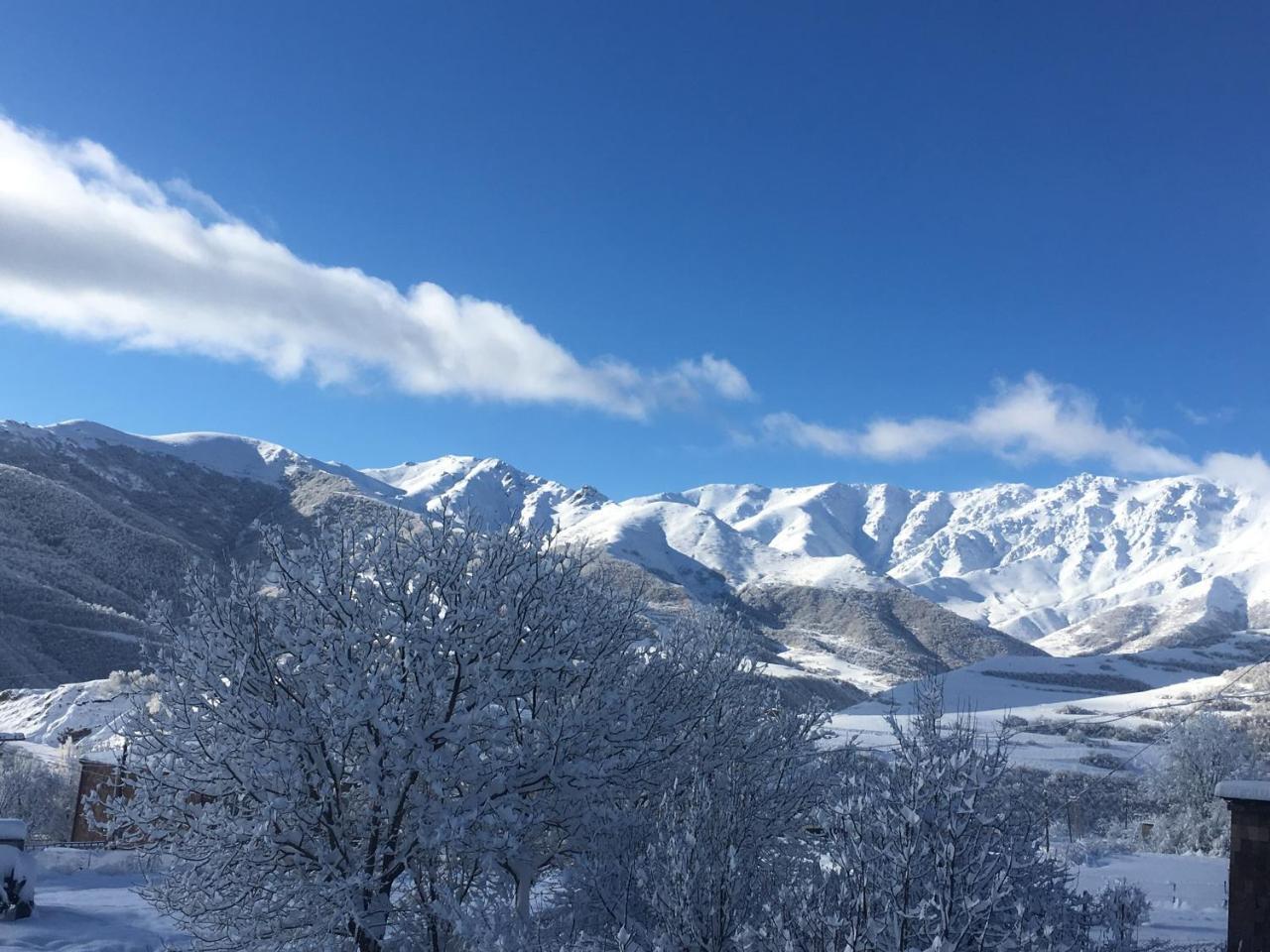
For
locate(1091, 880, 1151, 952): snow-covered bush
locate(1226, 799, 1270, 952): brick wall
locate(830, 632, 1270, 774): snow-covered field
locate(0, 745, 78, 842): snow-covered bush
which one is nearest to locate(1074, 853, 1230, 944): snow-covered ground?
locate(1226, 799, 1270, 952): brick wall

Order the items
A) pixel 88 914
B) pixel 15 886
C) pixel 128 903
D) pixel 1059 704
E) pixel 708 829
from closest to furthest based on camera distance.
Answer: pixel 708 829 < pixel 15 886 < pixel 88 914 < pixel 128 903 < pixel 1059 704

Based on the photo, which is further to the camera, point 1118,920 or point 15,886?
point 15,886

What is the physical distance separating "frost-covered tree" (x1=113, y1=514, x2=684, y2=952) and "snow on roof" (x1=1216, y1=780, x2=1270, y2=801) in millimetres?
6982

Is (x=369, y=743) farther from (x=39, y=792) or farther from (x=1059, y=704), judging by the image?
(x=1059, y=704)

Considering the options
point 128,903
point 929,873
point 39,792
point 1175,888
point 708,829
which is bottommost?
point 39,792

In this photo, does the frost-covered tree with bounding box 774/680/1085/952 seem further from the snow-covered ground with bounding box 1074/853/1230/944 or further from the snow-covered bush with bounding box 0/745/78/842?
the snow-covered bush with bounding box 0/745/78/842

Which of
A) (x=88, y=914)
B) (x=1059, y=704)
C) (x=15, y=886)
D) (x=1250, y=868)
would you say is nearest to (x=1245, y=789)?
(x=1250, y=868)

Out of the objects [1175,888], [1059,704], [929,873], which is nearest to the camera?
[929,873]

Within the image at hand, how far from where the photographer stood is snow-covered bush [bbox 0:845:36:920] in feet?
53.3

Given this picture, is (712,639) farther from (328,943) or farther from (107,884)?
(107,884)

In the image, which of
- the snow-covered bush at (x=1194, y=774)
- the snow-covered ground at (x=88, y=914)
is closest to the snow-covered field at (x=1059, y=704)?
the snow-covered bush at (x=1194, y=774)

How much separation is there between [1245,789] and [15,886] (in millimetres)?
18734

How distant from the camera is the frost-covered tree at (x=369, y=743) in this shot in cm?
1041

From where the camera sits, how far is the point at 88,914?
1736 centimetres
